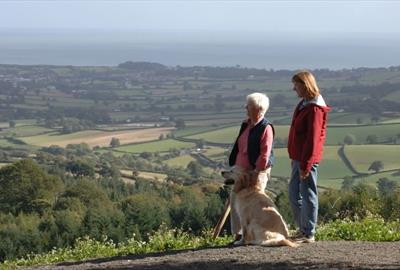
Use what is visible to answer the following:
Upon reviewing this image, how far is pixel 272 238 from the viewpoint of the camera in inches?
352

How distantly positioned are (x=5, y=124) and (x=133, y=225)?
270ft

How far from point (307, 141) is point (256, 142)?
2.10ft

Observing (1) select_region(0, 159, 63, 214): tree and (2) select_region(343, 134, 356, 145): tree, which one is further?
(2) select_region(343, 134, 356, 145): tree

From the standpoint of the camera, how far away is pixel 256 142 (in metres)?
8.90

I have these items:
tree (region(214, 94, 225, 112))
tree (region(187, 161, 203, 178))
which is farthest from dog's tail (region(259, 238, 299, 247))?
tree (region(214, 94, 225, 112))

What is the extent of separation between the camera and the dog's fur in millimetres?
8867

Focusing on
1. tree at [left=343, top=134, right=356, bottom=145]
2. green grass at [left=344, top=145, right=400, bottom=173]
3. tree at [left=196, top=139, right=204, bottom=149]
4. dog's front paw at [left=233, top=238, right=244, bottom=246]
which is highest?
dog's front paw at [left=233, top=238, right=244, bottom=246]

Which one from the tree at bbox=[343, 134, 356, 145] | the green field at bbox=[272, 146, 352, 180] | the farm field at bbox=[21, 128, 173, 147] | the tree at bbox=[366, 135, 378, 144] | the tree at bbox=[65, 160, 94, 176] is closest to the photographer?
the green field at bbox=[272, 146, 352, 180]

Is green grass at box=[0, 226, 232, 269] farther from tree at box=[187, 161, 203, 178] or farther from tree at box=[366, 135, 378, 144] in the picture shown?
tree at box=[366, 135, 378, 144]

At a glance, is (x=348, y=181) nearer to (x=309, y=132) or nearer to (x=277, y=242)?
(x=277, y=242)

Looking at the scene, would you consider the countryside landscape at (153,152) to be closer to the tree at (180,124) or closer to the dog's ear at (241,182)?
the tree at (180,124)

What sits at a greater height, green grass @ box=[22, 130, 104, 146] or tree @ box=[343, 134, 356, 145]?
tree @ box=[343, 134, 356, 145]

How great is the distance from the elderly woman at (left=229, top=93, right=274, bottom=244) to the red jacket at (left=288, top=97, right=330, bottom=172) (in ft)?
1.11

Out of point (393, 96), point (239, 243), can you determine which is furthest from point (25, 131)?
point (239, 243)
